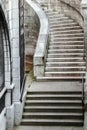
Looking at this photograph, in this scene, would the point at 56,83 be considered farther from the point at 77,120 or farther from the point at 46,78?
the point at 77,120

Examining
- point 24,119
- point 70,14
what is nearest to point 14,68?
point 24,119

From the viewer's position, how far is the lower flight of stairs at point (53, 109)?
13680 mm

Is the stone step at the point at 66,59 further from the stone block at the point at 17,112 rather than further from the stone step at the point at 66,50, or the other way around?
the stone block at the point at 17,112

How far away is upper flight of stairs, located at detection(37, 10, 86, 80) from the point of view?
16.6 metres

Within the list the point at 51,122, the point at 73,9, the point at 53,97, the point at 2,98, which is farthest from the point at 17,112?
the point at 73,9

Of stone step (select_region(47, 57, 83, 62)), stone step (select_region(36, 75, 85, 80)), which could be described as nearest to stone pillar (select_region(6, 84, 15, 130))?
stone step (select_region(36, 75, 85, 80))

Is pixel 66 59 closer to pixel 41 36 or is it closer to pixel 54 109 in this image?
pixel 41 36

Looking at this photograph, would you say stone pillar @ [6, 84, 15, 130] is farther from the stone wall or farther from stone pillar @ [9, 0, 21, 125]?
the stone wall

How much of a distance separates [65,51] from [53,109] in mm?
4129

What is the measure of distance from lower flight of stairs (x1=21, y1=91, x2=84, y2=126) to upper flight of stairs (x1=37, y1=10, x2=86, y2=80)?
1.78 m

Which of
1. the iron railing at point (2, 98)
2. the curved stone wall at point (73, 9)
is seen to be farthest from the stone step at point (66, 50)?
the iron railing at point (2, 98)

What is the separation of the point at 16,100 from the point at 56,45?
201 inches

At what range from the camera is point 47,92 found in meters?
14.8

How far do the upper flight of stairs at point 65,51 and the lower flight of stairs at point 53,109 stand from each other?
178cm
